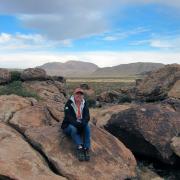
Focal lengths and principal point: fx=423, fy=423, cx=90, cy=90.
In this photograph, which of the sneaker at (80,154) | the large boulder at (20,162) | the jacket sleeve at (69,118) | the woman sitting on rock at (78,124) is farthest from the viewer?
the jacket sleeve at (69,118)

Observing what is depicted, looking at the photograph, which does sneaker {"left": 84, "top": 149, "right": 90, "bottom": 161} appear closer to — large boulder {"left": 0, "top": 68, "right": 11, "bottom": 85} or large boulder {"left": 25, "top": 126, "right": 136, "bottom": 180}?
large boulder {"left": 25, "top": 126, "right": 136, "bottom": 180}

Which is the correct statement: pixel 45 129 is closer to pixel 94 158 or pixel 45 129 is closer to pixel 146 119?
pixel 94 158

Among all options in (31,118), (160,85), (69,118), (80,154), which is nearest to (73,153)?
(80,154)

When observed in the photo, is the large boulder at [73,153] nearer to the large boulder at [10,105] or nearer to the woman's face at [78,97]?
the large boulder at [10,105]

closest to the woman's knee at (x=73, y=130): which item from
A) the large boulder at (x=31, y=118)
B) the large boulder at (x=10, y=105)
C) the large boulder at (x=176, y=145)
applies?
the large boulder at (x=31, y=118)

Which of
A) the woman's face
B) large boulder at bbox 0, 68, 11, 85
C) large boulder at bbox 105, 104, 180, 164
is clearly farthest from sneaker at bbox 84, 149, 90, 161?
large boulder at bbox 0, 68, 11, 85

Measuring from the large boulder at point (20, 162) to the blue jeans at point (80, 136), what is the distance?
4.11ft

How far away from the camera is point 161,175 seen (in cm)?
1523

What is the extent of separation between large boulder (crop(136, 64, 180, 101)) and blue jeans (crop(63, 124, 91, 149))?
43.2 feet

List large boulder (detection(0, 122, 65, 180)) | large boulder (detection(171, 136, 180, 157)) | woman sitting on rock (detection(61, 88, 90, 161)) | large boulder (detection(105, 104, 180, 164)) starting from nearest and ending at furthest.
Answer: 1. large boulder (detection(0, 122, 65, 180))
2. woman sitting on rock (detection(61, 88, 90, 161))
3. large boulder (detection(171, 136, 180, 157))
4. large boulder (detection(105, 104, 180, 164))

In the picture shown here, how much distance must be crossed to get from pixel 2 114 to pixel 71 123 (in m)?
3.76

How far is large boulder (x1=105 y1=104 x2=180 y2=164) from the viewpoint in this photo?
608 inches

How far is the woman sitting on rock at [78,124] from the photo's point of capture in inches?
512

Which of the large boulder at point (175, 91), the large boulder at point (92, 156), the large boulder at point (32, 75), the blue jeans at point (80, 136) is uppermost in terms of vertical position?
the large boulder at point (32, 75)
